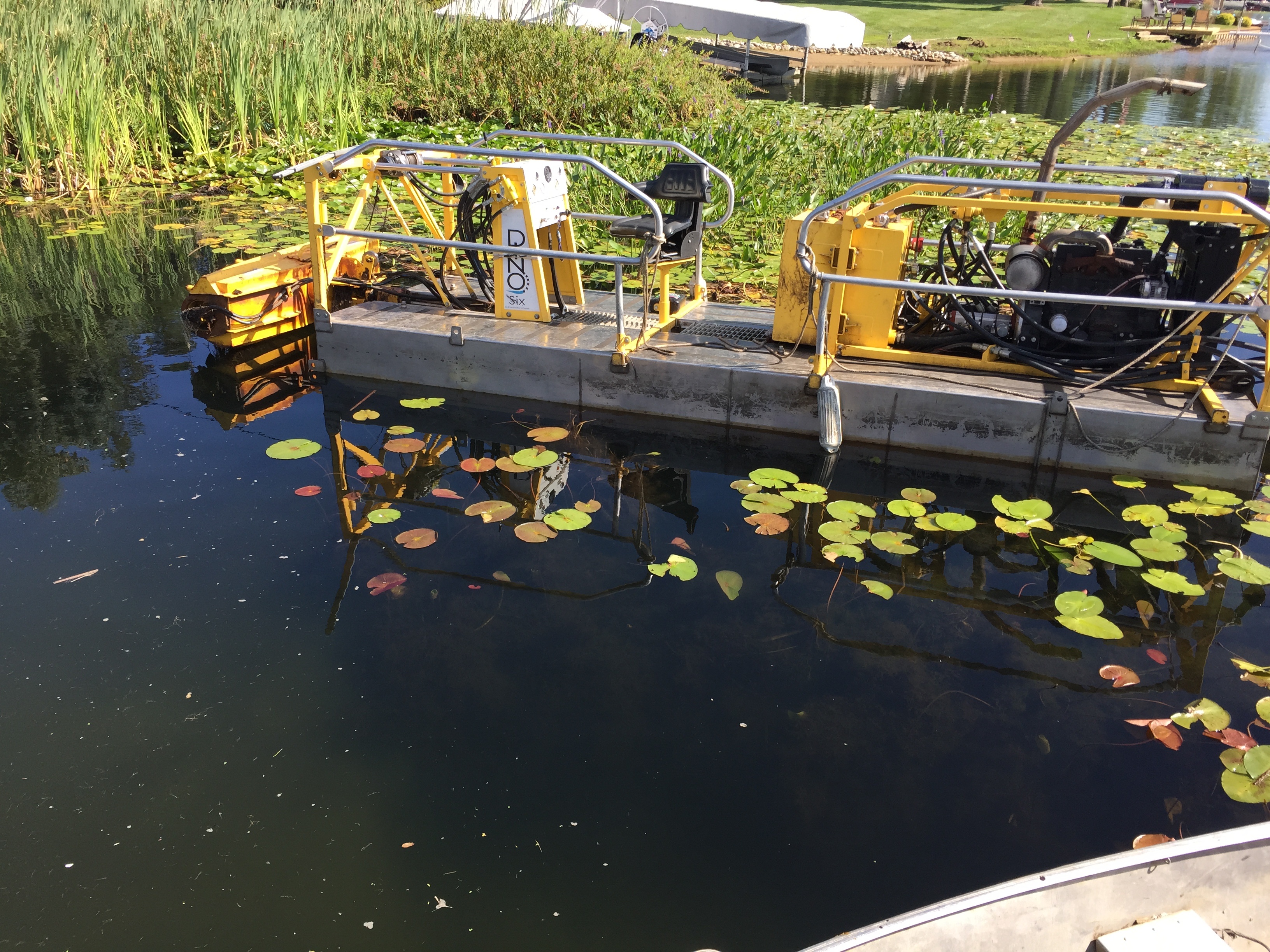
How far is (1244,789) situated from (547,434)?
145 inches

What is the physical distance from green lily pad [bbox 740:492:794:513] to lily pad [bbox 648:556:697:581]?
1.97 ft

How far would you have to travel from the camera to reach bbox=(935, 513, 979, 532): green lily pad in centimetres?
450

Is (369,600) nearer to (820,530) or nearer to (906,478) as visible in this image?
(820,530)

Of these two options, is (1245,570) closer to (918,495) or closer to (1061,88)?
(918,495)

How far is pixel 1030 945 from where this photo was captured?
6.68ft

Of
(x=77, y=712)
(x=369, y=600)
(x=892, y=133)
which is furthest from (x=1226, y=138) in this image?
(x=77, y=712)

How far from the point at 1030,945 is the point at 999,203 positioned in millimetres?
3734

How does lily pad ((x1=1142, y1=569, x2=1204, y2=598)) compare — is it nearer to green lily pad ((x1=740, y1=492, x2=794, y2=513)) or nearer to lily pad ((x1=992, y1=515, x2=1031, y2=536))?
lily pad ((x1=992, y1=515, x2=1031, y2=536))

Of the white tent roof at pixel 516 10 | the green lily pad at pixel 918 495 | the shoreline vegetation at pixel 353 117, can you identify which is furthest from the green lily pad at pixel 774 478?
the white tent roof at pixel 516 10

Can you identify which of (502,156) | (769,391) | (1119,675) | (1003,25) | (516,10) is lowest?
(1119,675)

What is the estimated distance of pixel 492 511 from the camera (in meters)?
4.66

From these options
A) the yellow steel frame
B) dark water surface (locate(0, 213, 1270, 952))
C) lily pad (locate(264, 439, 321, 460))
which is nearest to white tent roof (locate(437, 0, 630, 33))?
the yellow steel frame

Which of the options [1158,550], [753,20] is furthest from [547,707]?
[753,20]

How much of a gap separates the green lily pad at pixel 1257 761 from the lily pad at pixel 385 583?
3.16 meters
